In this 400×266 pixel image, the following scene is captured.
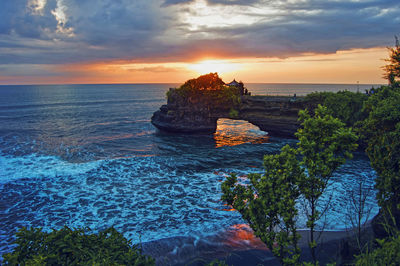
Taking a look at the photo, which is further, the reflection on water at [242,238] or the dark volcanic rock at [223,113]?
the dark volcanic rock at [223,113]

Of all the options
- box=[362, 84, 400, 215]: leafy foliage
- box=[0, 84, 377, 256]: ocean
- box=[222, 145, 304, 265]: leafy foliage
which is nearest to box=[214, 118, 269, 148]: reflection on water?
box=[0, 84, 377, 256]: ocean

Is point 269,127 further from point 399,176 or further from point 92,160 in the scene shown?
point 399,176

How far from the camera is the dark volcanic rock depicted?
126 ft

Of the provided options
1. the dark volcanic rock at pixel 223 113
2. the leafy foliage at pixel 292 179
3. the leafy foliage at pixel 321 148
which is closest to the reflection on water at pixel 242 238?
the leafy foliage at pixel 292 179

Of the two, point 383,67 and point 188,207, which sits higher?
point 383,67

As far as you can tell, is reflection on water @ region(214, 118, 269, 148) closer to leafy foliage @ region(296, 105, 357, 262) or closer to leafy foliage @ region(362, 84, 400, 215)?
leafy foliage @ region(362, 84, 400, 215)

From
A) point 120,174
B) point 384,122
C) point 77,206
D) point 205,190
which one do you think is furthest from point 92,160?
point 384,122

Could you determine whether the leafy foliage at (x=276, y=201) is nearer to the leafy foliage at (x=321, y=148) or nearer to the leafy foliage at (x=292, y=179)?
the leafy foliage at (x=292, y=179)

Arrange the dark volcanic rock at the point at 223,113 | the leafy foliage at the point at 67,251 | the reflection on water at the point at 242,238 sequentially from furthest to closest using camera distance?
the dark volcanic rock at the point at 223,113
the reflection on water at the point at 242,238
the leafy foliage at the point at 67,251

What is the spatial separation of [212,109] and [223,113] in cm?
227

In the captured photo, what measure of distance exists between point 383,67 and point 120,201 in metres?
20.8

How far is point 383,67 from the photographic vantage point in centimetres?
1517

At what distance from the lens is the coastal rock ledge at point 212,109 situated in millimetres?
40000

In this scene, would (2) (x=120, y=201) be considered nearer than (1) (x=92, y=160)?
Yes
